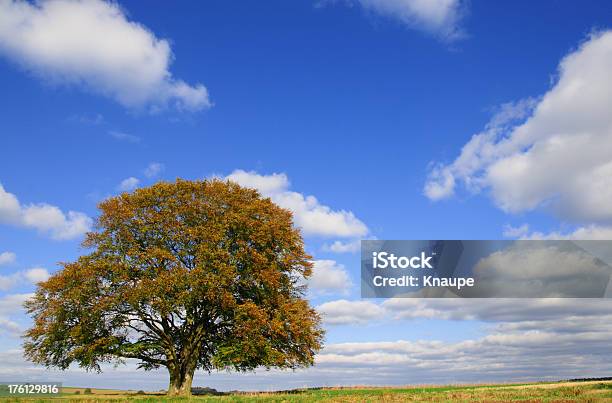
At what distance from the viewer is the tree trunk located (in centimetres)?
5173

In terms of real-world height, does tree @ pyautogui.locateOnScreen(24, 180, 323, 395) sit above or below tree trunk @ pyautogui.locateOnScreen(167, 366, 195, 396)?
above

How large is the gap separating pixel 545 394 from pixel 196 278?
2568 centimetres

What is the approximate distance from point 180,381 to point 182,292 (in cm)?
894

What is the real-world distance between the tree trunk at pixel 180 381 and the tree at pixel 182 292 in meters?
0.09

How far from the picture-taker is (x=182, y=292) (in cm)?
4838

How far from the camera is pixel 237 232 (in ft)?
173

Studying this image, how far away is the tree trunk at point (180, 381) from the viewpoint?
5173 cm

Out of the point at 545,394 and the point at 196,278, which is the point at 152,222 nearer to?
the point at 196,278

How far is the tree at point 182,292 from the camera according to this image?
49.8 metres

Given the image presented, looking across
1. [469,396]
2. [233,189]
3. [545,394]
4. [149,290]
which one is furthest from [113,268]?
[545,394]

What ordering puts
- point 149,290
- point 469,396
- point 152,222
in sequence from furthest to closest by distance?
1. point 152,222
2. point 149,290
3. point 469,396

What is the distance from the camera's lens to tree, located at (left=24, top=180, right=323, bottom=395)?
49.8m

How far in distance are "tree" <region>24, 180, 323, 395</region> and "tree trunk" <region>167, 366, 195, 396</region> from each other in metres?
0.09

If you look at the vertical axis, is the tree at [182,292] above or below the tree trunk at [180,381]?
above
